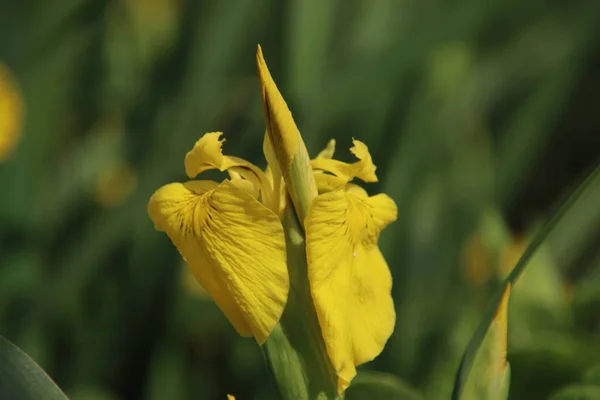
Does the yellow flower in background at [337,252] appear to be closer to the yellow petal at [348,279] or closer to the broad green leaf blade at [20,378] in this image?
the yellow petal at [348,279]

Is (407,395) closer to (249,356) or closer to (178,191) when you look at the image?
(178,191)

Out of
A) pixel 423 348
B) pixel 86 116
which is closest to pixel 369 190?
pixel 423 348

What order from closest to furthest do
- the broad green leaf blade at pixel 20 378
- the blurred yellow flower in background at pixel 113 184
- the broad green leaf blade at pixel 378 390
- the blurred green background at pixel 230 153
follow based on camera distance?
the broad green leaf blade at pixel 20 378 < the broad green leaf blade at pixel 378 390 < the blurred green background at pixel 230 153 < the blurred yellow flower in background at pixel 113 184

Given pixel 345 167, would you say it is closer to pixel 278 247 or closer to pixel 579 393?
pixel 278 247

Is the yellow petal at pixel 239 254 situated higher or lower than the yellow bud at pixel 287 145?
lower

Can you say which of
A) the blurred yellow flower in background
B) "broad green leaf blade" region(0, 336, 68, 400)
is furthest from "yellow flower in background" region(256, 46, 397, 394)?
the blurred yellow flower in background

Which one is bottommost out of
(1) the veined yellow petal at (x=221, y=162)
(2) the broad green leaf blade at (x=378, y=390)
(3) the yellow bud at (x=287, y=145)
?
(2) the broad green leaf blade at (x=378, y=390)

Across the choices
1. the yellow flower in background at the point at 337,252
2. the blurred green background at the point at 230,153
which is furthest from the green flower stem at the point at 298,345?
the blurred green background at the point at 230,153

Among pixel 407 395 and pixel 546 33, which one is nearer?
pixel 407 395

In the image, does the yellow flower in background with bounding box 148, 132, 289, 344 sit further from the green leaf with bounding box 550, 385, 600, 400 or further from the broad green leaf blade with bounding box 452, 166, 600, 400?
the green leaf with bounding box 550, 385, 600, 400
